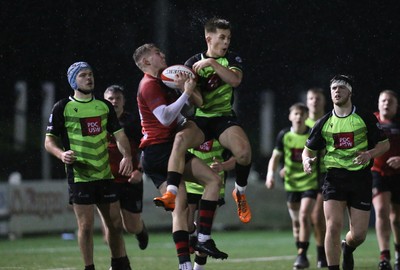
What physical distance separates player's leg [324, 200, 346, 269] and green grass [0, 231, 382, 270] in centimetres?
250

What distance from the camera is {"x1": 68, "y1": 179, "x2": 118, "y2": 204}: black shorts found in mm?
10016

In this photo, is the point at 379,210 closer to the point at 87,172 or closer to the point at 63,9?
the point at 87,172

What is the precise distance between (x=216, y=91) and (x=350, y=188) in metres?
1.67

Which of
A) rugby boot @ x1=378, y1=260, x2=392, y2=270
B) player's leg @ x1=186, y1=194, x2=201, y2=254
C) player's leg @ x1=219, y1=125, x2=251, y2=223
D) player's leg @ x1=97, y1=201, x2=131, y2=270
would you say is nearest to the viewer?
player's leg @ x1=219, y1=125, x2=251, y2=223

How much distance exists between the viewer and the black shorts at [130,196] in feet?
39.7

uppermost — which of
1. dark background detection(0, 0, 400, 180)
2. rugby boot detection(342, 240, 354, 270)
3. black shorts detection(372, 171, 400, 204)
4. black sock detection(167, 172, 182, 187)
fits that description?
dark background detection(0, 0, 400, 180)

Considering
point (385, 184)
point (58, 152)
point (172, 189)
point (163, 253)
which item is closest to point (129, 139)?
point (58, 152)

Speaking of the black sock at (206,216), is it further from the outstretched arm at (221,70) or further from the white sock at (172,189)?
the outstretched arm at (221,70)

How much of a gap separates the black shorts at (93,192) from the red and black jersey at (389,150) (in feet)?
12.5

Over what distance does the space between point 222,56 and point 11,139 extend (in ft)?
53.3

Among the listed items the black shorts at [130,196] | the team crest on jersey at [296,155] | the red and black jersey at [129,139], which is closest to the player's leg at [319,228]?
the team crest on jersey at [296,155]

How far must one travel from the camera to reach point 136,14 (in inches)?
720

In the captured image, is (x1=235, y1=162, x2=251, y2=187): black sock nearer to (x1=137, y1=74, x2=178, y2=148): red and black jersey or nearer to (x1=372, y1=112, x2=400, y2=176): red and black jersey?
(x1=137, y1=74, x2=178, y2=148): red and black jersey

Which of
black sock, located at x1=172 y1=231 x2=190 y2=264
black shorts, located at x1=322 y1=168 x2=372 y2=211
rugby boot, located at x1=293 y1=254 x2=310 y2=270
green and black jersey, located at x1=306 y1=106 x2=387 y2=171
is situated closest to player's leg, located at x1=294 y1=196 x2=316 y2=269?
rugby boot, located at x1=293 y1=254 x2=310 y2=270
